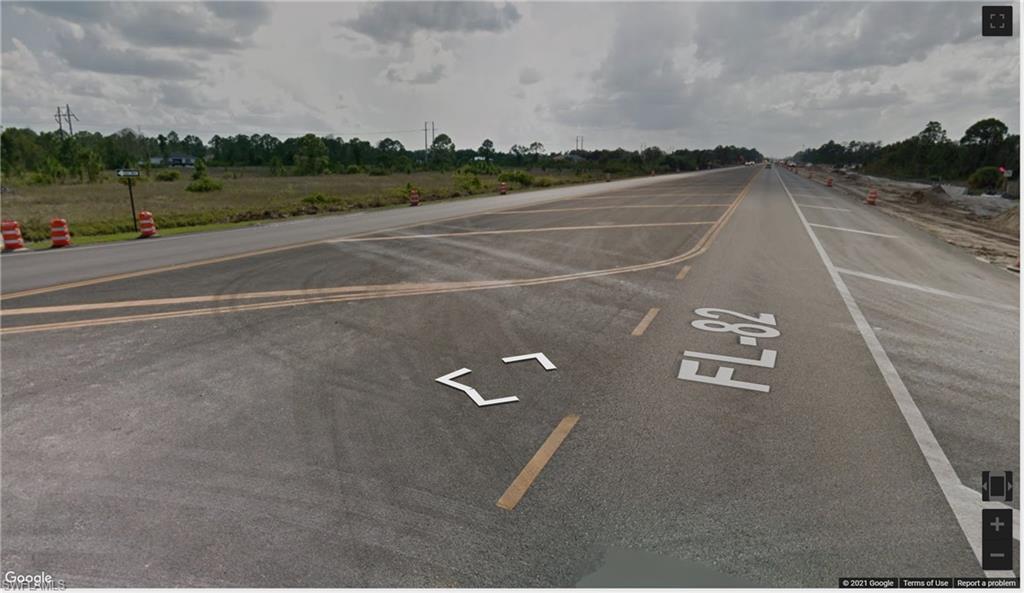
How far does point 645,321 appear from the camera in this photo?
7590mm

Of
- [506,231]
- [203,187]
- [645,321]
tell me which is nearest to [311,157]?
[203,187]

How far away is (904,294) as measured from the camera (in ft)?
30.8

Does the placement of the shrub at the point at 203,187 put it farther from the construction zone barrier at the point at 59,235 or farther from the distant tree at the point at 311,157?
the distant tree at the point at 311,157

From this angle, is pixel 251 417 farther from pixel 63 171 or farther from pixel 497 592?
pixel 63 171

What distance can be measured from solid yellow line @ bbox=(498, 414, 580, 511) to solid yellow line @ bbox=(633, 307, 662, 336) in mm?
2676

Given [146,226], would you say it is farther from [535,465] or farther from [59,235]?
[535,465]

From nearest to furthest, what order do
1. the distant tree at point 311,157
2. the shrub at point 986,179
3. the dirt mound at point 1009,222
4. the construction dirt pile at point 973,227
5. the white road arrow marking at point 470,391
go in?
the white road arrow marking at point 470,391, the construction dirt pile at point 973,227, the dirt mound at point 1009,222, the shrub at point 986,179, the distant tree at point 311,157

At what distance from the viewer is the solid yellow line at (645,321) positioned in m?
7.12

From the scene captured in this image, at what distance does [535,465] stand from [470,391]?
Result: 1468 mm

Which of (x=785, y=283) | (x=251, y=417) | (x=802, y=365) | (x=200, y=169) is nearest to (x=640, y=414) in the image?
(x=802, y=365)

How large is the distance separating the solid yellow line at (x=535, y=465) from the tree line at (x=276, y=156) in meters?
76.6

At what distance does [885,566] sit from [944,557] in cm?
40

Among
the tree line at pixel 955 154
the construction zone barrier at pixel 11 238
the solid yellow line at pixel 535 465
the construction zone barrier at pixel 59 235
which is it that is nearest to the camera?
the solid yellow line at pixel 535 465

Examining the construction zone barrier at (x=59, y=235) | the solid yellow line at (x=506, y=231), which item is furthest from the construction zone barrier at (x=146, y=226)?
the solid yellow line at (x=506, y=231)
